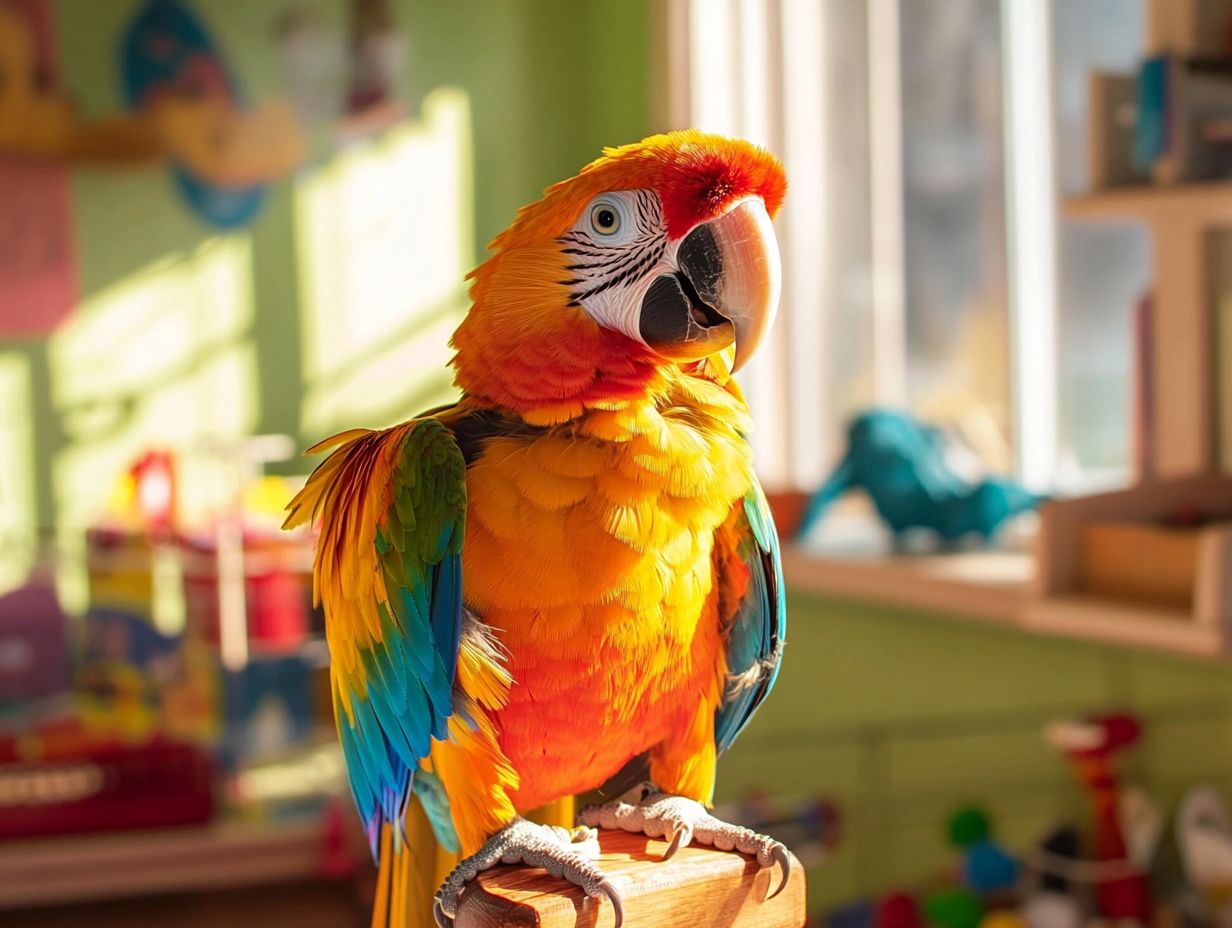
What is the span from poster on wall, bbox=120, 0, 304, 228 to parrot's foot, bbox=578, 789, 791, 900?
266cm

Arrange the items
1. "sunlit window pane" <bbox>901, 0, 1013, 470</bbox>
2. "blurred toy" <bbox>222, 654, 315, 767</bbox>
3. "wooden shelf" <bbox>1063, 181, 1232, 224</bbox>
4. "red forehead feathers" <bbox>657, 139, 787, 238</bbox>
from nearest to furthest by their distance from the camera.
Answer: "red forehead feathers" <bbox>657, 139, 787, 238</bbox>
"wooden shelf" <bbox>1063, 181, 1232, 224</bbox>
"sunlit window pane" <bbox>901, 0, 1013, 470</bbox>
"blurred toy" <bbox>222, 654, 315, 767</bbox>

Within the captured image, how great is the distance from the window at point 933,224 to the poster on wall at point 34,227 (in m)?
1.39

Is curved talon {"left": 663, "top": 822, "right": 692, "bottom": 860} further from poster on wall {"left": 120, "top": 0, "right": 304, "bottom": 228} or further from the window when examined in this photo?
poster on wall {"left": 120, "top": 0, "right": 304, "bottom": 228}

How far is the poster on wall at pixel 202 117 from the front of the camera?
3057mm

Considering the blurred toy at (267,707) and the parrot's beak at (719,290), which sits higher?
the parrot's beak at (719,290)

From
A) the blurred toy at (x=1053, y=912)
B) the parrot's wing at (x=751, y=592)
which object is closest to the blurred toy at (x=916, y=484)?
the blurred toy at (x=1053, y=912)

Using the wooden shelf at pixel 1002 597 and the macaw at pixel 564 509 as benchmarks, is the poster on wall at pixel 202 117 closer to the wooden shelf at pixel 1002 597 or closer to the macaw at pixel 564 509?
the wooden shelf at pixel 1002 597

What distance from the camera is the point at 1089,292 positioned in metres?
1.87

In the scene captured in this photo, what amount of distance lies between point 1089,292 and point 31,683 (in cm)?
211

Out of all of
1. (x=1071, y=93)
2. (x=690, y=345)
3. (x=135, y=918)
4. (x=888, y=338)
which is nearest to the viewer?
(x=690, y=345)

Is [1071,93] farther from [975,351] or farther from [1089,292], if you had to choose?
[975,351]

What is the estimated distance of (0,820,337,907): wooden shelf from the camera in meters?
2.28

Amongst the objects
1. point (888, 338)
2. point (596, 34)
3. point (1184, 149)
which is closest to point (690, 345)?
point (1184, 149)

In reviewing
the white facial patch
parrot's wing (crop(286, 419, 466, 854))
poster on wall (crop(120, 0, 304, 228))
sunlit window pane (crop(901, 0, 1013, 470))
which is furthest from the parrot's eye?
poster on wall (crop(120, 0, 304, 228))
